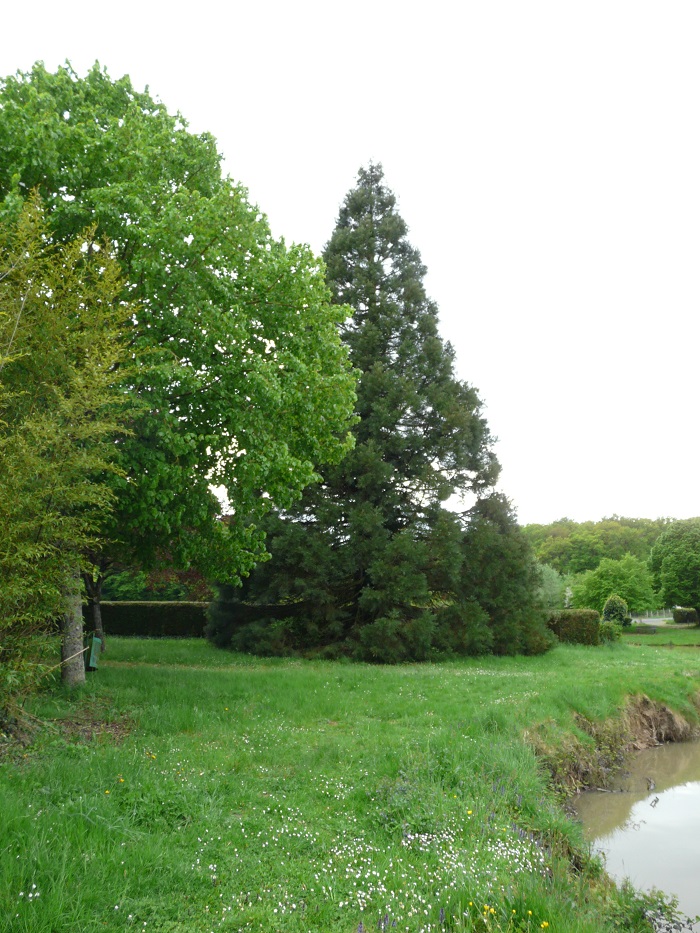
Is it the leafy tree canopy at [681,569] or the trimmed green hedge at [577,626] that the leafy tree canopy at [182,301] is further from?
the leafy tree canopy at [681,569]

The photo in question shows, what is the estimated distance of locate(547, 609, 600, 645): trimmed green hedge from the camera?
80.8 ft

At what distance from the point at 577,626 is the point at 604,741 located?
14.8m

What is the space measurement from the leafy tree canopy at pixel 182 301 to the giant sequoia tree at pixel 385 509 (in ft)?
21.4

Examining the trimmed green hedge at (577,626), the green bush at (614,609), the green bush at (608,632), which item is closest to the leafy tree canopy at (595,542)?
the green bush at (614,609)

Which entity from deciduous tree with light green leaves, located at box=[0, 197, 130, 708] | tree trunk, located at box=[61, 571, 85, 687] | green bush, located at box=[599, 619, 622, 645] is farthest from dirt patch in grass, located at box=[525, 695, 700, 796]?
green bush, located at box=[599, 619, 622, 645]

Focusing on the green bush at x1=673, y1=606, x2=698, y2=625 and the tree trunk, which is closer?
the tree trunk

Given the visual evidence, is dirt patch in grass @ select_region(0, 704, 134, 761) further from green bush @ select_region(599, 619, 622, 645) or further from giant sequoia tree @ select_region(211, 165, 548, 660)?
green bush @ select_region(599, 619, 622, 645)

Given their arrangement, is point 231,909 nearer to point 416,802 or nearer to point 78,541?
point 416,802

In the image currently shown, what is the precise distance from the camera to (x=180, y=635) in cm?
2697

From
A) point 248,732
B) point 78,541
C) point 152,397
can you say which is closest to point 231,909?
point 78,541

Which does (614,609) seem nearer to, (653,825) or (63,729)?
(653,825)

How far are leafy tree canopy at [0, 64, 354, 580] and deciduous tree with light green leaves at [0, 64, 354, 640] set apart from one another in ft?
0.09

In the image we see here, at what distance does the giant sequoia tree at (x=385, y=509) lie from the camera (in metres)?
18.4

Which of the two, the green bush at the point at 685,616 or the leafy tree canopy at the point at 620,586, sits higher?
the leafy tree canopy at the point at 620,586
